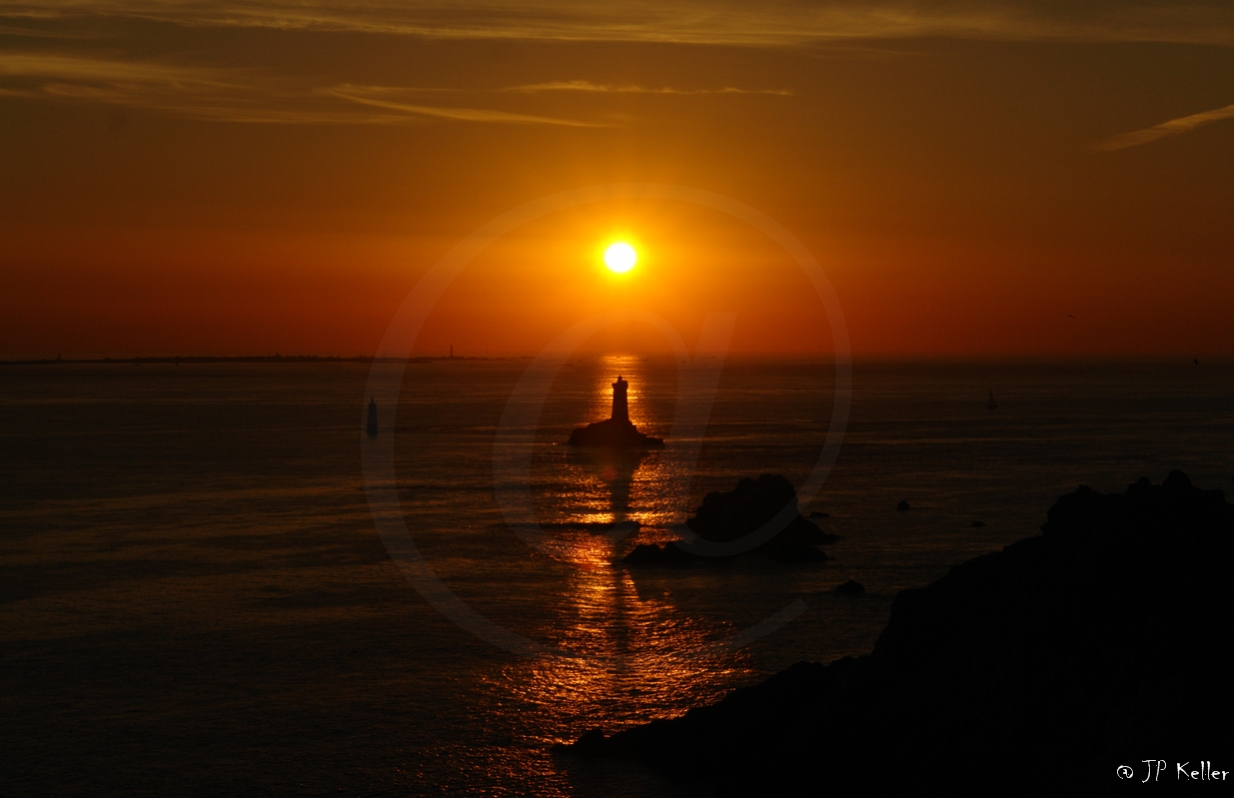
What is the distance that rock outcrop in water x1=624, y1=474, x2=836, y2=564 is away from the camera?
3619cm

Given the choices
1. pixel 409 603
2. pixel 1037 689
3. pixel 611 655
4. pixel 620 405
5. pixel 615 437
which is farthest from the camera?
pixel 620 405

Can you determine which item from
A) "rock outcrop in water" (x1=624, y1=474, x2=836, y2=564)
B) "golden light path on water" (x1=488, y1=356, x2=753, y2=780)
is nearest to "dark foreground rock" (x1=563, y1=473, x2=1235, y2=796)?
"golden light path on water" (x1=488, y1=356, x2=753, y2=780)

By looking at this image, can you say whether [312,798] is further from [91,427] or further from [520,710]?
[91,427]

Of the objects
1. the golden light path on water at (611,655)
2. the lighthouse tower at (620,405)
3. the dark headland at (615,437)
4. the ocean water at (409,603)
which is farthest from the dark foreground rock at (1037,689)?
the lighthouse tower at (620,405)

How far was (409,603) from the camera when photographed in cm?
2991

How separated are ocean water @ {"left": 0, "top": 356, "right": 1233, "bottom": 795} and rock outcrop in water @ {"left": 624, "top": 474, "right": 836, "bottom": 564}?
1008 mm

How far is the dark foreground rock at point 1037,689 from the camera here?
45.1 ft

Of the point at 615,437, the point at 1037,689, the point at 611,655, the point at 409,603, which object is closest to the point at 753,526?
the point at 409,603

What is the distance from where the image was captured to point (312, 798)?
1672 centimetres

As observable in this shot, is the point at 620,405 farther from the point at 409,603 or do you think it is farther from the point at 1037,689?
the point at 1037,689

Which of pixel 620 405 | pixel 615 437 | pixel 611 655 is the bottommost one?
pixel 611 655

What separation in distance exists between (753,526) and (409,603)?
1345 cm

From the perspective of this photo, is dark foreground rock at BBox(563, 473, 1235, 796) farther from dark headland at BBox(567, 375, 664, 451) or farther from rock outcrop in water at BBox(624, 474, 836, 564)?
dark headland at BBox(567, 375, 664, 451)

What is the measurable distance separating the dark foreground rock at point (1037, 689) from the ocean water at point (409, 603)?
1926 mm
